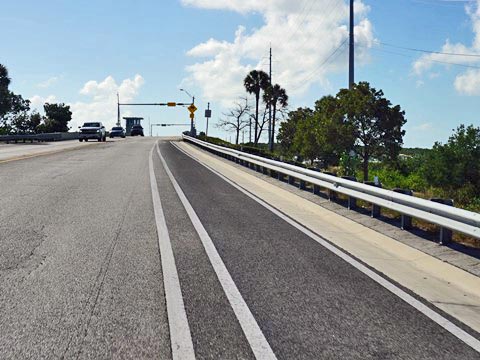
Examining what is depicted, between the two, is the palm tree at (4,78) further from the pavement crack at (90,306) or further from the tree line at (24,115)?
the pavement crack at (90,306)

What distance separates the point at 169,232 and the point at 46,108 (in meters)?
118

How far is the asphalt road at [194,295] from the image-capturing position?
12.3ft

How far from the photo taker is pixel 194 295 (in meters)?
4.86

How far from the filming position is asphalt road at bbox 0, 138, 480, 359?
3.75 metres

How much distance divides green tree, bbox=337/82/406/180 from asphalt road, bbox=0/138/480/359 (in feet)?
163

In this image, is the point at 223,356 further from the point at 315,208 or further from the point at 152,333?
the point at 315,208

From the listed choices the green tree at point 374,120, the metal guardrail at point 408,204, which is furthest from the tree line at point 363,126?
the metal guardrail at point 408,204

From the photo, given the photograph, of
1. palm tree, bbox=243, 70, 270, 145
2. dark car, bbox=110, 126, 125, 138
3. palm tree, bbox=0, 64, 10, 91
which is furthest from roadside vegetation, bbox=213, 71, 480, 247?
palm tree, bbox=0, 64, 10, 91

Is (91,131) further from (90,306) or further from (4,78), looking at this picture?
(90,306)

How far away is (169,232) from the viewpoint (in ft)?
25.4

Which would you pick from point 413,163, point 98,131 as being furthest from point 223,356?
point 413,163

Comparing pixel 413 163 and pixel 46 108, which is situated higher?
pixel 46 108

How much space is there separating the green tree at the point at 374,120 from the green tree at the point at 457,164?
70.4ft

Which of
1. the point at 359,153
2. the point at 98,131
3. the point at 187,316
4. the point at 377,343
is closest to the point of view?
the point at 377,343
